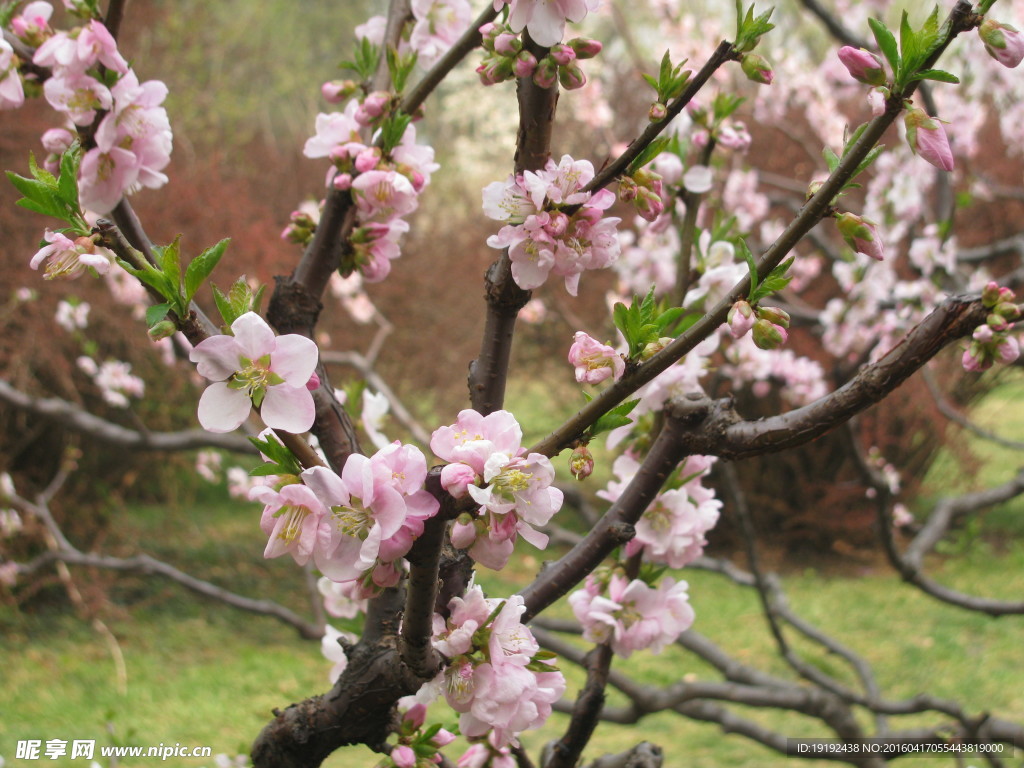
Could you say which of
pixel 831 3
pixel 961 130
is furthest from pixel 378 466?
pixel 831 3

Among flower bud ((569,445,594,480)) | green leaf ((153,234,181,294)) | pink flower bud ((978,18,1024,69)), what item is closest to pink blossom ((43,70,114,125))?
green leaf ((153,234,181,294))

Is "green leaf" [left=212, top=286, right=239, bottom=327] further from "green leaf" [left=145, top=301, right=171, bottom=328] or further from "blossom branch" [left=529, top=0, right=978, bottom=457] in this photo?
"blossom branch" [left=529, top=0, right=978, bottom=457]

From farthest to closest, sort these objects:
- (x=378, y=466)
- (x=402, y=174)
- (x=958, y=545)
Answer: (x=958, y=545)
(x=402, y=174)
(x=378, y=466)

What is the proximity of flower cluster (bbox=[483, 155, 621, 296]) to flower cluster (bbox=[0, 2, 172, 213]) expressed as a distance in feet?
1.40

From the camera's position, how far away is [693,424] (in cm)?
100

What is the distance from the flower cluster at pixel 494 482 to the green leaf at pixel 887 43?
45 cm

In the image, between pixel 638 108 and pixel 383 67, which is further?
pixel 638 108

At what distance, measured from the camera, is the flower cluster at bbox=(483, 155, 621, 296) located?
869 mm

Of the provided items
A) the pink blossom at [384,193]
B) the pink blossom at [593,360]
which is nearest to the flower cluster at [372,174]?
the pink blossom at [384,193]

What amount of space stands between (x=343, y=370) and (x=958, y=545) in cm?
497

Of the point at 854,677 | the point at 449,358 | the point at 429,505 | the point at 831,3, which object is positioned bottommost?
the point at 429,505

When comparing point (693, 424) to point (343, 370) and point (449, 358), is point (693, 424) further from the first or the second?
point (449, 358)

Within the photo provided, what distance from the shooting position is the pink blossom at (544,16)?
83 centimetres

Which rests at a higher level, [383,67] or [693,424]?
[383,67]
